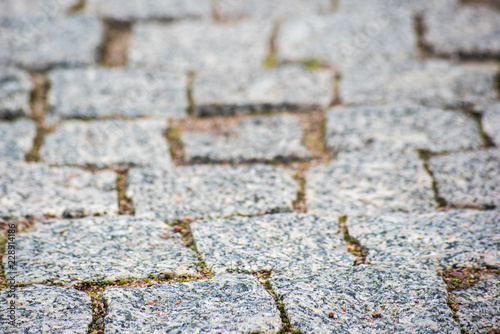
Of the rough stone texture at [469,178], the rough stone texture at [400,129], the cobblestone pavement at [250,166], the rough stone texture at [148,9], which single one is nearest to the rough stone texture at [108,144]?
the cobblestone pavement at [250,166]

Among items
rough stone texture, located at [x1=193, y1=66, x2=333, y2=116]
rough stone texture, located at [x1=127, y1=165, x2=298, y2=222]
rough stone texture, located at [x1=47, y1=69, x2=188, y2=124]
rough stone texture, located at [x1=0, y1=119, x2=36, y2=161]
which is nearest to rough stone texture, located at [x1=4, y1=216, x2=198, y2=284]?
rough stone texture, located at [x1=127, y1=165, x2=298, y2=222]

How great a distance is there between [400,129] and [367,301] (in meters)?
1.00

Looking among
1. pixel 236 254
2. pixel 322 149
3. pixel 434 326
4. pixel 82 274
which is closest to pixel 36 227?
pixel 82 274

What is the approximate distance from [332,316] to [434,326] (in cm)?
29

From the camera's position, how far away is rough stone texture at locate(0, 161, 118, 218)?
1822mm

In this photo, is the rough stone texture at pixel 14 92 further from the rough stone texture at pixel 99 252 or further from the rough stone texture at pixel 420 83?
the rough stone texture at pixel 420 83

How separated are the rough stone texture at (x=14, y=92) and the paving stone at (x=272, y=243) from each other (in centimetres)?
118

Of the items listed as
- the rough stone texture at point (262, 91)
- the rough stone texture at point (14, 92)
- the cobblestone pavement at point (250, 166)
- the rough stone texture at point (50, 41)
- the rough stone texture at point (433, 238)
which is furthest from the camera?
the rough stone texture at point (50, 41)

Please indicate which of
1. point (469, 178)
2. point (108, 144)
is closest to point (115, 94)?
point (108, 144)

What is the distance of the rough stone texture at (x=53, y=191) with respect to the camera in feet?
5.98

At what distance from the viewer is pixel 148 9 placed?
3.09 metres

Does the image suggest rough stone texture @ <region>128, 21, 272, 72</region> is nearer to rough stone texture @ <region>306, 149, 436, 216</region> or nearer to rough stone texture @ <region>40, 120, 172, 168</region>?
rough stone texture @ <region>40, 120, 172, 168</region>

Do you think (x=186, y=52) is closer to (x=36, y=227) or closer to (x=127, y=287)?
(x=36, y=227)

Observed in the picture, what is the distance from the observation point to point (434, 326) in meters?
1.38
